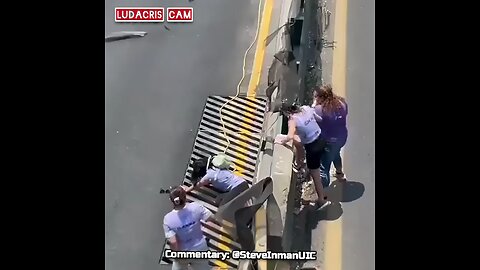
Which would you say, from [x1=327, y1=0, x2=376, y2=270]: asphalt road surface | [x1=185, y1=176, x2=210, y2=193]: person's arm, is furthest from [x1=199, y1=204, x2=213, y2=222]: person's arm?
[x1=327, y1=0, x2=376, y2=270]: asphalt road surface

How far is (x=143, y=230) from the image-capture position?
4121 millimetres

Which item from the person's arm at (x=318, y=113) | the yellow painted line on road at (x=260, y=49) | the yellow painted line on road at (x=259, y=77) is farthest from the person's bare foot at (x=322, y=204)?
the yellow painted line on road at (x=260, y=49)

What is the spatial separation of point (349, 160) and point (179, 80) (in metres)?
0.94

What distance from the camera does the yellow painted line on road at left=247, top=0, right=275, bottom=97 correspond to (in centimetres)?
423

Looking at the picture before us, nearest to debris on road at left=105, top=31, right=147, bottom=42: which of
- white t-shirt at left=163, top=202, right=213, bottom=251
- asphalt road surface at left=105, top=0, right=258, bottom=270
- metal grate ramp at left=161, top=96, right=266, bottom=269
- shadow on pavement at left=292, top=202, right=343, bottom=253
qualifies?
asphalt road surface at left=105, top=0, right=258, bottom=270

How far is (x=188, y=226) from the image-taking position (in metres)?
4.06

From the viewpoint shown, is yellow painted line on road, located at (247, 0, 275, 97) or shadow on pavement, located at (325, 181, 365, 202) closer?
shadow on pavement, located at (325, 181, 365, 202)

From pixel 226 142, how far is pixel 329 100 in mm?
549

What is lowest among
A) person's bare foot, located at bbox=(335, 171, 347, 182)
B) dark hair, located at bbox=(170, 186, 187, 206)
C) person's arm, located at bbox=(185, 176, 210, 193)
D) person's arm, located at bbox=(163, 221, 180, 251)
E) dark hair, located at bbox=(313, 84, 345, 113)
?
person's arm, located at bbox=(163, 221, 180, 251)

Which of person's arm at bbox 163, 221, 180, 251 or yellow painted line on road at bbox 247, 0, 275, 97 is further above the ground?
yellow painted line on road at bbox 247, 0, 275, 97

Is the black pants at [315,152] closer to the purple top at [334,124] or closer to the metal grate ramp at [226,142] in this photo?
the purple top at [334,124]

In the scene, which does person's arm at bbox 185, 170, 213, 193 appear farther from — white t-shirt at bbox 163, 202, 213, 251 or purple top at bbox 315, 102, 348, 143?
purple top at bbox 315, 102, 348, 143

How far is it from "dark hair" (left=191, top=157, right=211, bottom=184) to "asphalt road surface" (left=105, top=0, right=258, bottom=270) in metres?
0.06

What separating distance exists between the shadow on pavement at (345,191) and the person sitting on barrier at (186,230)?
614 mm
